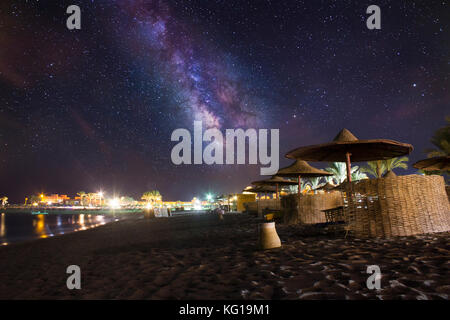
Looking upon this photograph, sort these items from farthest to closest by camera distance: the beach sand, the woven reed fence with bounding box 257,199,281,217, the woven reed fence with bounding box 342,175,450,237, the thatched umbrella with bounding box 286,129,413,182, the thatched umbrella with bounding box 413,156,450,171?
1. the woven reed fence with bounding box 257,199,281,217
2. the thatched umbrella with bounding box 413,156,450,171
3. the thatched umbrella with bounding box 286,129,413,182
4. the woven reed fence with bounding box 342,175,450,237
5. the beach sand

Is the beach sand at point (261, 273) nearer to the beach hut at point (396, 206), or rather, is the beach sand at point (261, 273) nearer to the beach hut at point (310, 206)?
the beach hut at point (396, 206)

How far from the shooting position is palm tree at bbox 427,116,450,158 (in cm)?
1938

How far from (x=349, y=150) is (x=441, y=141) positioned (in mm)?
18495

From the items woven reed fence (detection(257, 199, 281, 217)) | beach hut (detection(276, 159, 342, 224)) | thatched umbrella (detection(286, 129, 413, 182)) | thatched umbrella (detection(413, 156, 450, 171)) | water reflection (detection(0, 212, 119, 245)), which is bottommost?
water reflection (detection(0, 212, 119, 245))

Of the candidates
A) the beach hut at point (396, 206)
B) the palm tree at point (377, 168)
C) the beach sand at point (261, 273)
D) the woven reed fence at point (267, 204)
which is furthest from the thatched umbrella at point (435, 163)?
the palm tree at point (377, 168)

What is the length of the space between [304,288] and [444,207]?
504 centimetres

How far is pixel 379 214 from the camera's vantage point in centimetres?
578

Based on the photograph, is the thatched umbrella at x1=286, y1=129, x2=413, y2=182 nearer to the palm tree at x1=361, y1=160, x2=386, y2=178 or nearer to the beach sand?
the beach sand

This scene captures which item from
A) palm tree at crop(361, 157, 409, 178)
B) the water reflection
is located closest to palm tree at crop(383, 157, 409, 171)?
palm tree at crop(361, 157, 409, 178)

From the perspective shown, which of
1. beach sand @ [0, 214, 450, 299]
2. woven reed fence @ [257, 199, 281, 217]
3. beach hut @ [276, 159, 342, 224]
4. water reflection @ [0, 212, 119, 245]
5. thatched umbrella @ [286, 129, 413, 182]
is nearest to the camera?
beach sand @ [0, 214, 450, 299]

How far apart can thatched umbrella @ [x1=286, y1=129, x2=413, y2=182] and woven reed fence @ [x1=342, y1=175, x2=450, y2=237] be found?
0.97m

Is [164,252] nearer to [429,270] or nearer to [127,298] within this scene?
[127,298]

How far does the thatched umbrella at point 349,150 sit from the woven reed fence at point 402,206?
3.19 ft
